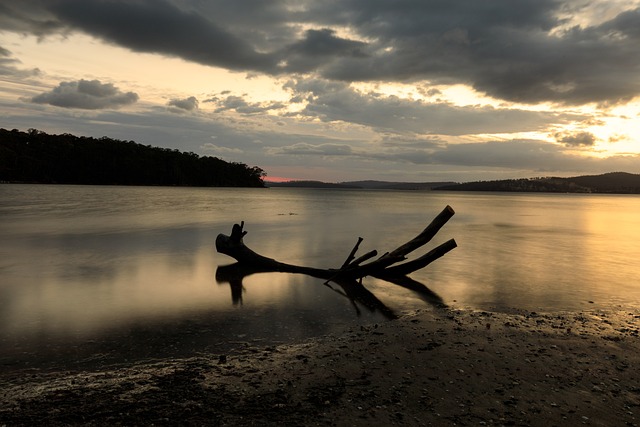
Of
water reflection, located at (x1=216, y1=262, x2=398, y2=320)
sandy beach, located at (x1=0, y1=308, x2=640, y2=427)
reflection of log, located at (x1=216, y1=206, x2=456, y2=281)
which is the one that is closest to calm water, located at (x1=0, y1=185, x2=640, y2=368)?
water reflection, located at (x1=216, y1=262, x2=398, y2=320)

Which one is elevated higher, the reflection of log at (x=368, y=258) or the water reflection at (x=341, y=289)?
the reflection of log at (x=368, y=258)

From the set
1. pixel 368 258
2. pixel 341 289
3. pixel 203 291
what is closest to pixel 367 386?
pixel 341 289

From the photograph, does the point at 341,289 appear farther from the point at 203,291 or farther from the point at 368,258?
the point at 203,291

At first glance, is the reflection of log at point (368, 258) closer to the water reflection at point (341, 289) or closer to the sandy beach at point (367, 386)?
the water reflection at point (341, 289)

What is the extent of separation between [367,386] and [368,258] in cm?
878

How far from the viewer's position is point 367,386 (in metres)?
6.72

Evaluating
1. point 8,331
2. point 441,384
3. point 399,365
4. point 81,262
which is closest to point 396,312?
point 399,365

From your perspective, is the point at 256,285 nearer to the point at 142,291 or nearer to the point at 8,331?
the point at 142,291

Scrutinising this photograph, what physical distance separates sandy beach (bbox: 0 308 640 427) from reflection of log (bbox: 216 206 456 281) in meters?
6.20

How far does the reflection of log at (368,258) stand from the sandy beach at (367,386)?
6204 mm

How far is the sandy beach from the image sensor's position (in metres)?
5.74

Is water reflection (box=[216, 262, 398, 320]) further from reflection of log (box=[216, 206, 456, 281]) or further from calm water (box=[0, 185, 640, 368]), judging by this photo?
reflection of log (box=[216, 206, 456, 281])

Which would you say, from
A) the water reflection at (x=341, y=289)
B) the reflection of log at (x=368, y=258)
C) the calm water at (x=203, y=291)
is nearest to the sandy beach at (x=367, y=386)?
the calm water at (x=203, y=291)

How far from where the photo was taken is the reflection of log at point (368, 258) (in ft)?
51.4
